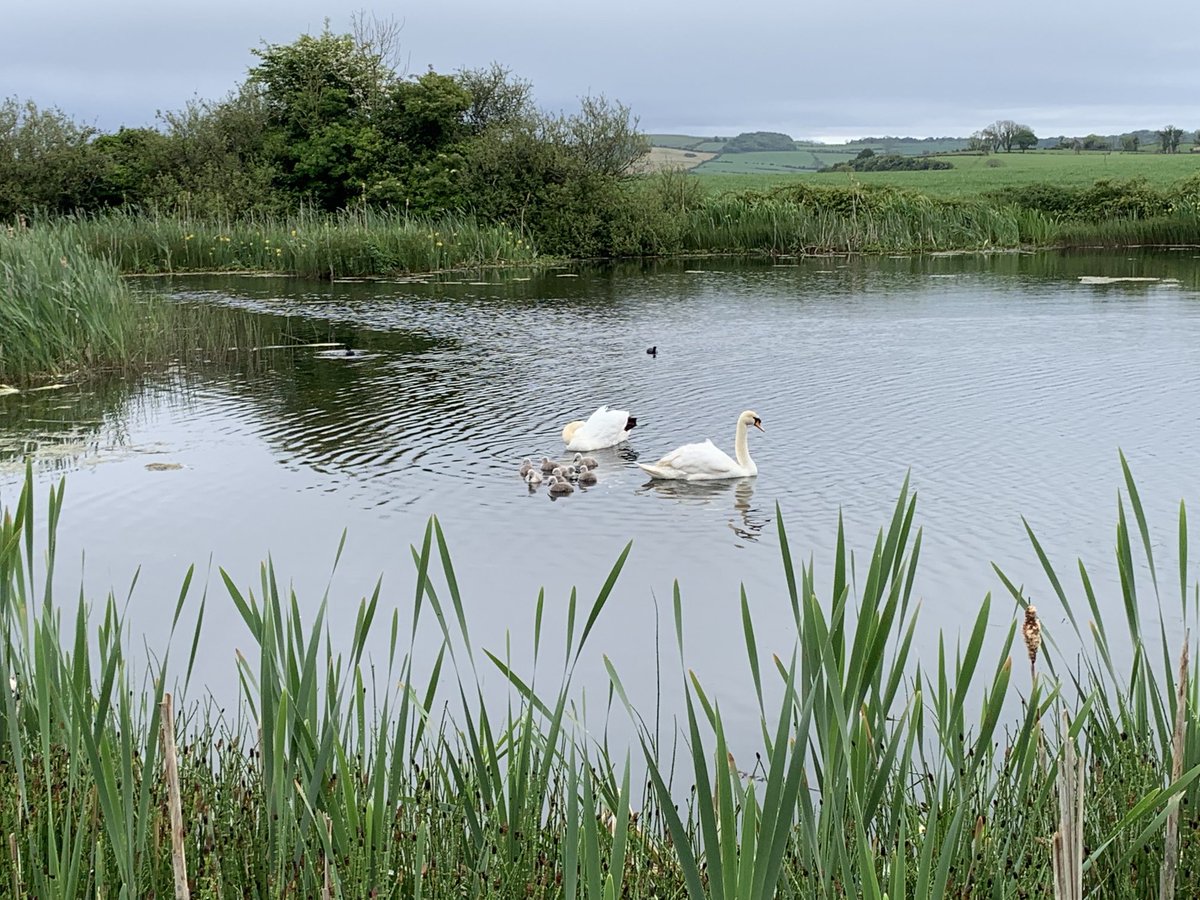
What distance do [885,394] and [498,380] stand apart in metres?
3.31

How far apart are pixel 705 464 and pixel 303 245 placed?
55.3 ft

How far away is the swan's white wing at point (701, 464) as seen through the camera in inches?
297

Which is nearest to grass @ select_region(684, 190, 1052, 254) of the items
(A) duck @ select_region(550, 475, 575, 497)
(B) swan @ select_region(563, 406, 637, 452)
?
(B) swan @ select_region(563, 406, 637, 452)

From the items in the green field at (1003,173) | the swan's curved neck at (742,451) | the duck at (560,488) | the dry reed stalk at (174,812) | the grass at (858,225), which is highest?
the green field at (1003,173)

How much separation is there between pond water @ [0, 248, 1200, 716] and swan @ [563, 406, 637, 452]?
198 millimetres

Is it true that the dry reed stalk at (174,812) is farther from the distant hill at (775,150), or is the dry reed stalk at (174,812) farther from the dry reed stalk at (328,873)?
the distant hill at (775,150)

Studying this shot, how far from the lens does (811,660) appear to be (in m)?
1.81

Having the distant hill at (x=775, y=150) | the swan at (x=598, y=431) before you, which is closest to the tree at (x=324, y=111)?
the swan at (x=598, y=431)

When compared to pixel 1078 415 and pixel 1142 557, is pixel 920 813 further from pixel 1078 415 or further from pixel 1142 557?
pixel 1078 415

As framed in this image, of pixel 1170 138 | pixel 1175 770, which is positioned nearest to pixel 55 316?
pixel 1175 770

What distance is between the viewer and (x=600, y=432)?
855 cm

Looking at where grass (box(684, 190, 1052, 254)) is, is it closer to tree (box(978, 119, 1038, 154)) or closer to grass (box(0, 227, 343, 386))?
grass (box(0, 227, 343, 386))

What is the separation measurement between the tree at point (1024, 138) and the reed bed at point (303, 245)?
219 ft

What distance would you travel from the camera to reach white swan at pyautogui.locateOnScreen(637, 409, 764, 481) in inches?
297
